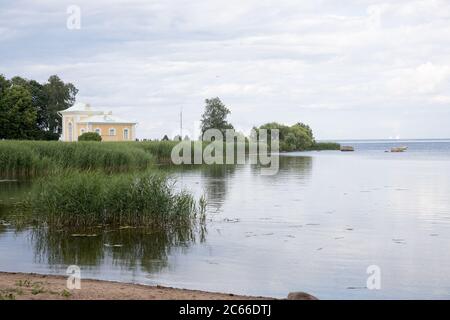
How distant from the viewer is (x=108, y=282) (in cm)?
1152

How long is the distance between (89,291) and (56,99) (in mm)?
88718

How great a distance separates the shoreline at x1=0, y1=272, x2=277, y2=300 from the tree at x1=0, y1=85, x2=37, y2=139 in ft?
215

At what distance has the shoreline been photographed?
30.9 feet

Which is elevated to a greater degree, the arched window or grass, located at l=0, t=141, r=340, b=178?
the arched window

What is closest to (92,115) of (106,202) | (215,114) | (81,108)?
(81,108)

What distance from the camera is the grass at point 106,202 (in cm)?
1786

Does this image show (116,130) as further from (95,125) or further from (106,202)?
(106,202)

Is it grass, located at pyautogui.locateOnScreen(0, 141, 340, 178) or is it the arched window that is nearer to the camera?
grass, located at pyautogui.locateOnScreen(0, 141, 340, 178)

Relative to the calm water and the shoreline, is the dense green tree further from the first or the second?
the shoreline

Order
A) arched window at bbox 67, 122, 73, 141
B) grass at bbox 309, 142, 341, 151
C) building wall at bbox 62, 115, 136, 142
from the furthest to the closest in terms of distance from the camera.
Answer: grass at bbox 309, 142, 341, 151 < arched window at bbox 67, 122, 73, 141 < building wall at bbox 62, 115, 136, 142

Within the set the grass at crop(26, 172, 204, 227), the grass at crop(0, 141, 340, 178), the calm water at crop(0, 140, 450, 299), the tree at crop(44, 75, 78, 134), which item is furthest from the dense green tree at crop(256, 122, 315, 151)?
the grass at crop(26, 172, 204, 227)

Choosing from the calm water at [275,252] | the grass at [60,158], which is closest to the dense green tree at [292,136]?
the grass at [60,158]

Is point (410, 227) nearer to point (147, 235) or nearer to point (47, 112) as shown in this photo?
point (147, 235)
